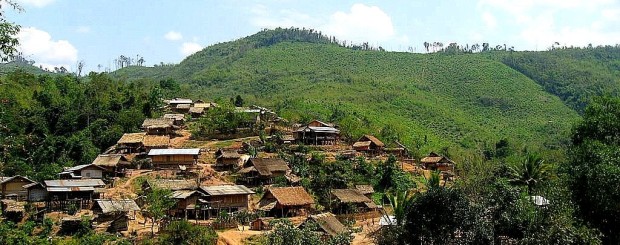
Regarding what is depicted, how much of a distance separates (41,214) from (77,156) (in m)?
14.8

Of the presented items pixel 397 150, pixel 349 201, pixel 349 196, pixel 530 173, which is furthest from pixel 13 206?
pixel 397 150

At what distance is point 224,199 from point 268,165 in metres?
8.64

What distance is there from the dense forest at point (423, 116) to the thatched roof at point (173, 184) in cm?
931

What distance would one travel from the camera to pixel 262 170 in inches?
1759

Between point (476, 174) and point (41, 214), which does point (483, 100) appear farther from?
point (41, 214)

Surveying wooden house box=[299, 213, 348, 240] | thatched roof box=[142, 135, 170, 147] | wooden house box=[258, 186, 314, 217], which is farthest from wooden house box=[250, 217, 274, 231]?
thatched roof box=[142, 135, 170, 147]

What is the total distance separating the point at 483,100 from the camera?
4195 inches

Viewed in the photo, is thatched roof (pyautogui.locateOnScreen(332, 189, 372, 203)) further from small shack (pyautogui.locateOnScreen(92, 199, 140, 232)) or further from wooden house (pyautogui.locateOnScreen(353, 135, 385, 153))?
wooden house (pyautogui.locateOnScreen(353, 135, 385, 153))

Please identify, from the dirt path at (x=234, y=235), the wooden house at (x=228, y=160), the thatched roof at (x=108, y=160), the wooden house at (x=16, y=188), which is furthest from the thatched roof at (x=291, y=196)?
the wooden house at (x=16, y=188)

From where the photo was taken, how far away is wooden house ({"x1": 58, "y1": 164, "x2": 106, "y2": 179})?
4059 cm

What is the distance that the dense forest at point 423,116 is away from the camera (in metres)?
22.5

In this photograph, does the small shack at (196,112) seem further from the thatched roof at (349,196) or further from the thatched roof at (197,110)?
the thatched roof at (349,196)

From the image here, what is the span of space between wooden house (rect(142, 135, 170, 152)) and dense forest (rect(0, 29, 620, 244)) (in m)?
4.51

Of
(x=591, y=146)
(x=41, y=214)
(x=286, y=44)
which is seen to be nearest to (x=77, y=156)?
(x=41, y=214)
